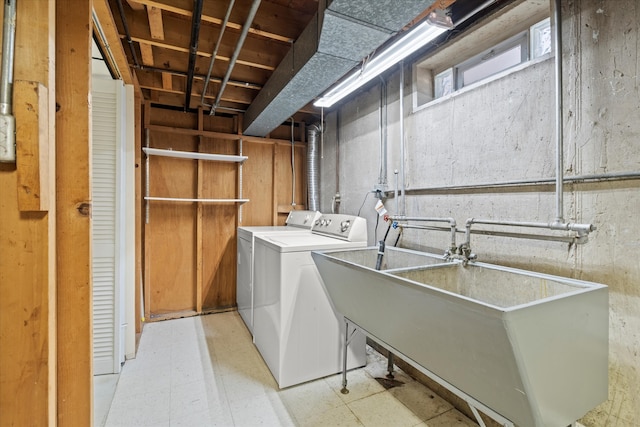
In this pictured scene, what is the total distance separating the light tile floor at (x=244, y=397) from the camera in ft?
5.96

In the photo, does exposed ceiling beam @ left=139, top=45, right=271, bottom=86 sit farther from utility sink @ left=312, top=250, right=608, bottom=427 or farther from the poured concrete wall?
utility sink @ left=312, top=250, right=608, bottom=427

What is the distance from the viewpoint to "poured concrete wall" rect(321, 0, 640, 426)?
125cm

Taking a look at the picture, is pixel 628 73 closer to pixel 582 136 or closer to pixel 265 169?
pixel 582 136

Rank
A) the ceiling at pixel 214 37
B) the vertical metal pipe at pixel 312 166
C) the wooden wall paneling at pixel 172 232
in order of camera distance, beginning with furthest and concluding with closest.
A: the vertical metal pipe at pixel 312 166
the wooden wall paneling at pixel 172 232
the ceiling at pixel 214 37

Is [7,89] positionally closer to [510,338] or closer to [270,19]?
[510,338]

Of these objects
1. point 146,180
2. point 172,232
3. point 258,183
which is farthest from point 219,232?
point 146,180

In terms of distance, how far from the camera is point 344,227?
2.46 metres

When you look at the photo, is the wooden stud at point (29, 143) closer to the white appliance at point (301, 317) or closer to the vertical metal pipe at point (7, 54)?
the vertical metal pipe at point (7, 54)

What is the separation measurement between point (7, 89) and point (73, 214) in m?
0.40

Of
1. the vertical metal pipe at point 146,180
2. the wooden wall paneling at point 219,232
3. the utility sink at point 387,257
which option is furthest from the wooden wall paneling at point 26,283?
the wooden wall paneling at point 219,232

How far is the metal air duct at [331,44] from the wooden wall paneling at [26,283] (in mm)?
1137

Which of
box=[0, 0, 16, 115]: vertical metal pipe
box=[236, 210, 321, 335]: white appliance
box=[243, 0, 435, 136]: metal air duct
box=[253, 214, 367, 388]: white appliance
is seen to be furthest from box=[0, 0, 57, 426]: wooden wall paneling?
box=[236, 210, 321, 335]: white appliance

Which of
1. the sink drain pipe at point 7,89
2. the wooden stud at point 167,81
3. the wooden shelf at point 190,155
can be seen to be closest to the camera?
the sink drain pipe at point 7,89

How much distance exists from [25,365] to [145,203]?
8.89 feet
